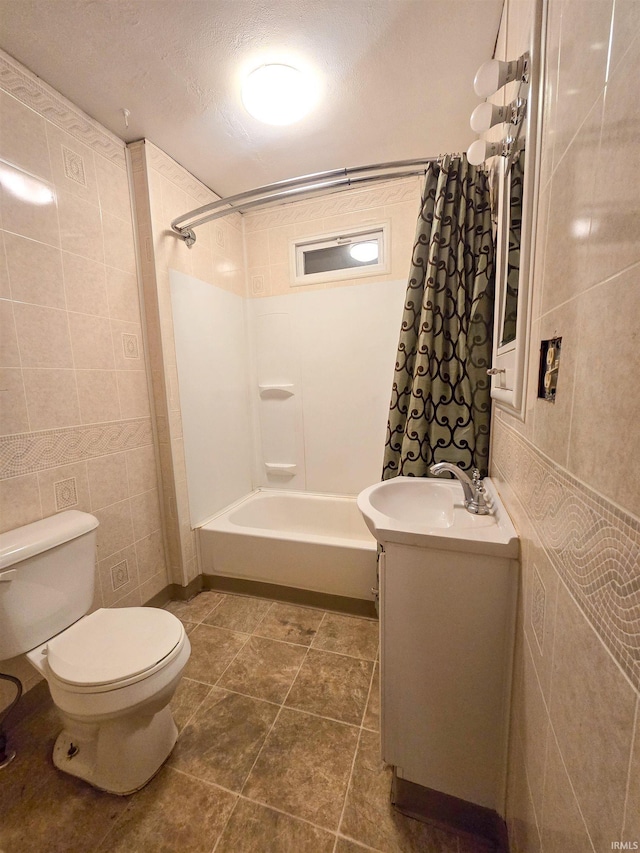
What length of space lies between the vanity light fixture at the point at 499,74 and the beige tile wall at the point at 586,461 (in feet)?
0.54

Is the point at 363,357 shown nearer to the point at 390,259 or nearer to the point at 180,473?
the point at 390,259

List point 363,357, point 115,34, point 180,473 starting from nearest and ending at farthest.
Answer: point 115,34, point 180,473, point 363,357

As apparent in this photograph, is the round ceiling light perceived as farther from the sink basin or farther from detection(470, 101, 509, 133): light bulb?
the sink basin

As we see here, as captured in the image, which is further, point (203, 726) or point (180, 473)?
point (180, 473)

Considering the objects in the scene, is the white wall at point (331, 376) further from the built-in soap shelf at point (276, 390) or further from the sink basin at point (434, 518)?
the sink basin at point (434, 518)

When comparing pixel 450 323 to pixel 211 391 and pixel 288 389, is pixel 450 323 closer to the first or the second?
pixel 288 389

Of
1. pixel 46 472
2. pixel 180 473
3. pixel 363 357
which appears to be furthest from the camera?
pixel 363 357

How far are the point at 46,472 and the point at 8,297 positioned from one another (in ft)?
2.23

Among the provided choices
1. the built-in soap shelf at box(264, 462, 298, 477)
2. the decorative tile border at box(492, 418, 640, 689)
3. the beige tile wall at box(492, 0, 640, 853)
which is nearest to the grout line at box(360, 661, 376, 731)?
the beige tile wall at box(492, 0, 640, 853)

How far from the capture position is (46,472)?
131 cm

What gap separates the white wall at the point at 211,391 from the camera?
1.91 metres

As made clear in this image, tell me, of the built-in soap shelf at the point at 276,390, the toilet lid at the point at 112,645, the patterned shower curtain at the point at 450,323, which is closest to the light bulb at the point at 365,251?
the patterned shower curtain at the point at 450,323

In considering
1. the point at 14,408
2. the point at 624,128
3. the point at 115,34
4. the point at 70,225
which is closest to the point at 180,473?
the point at 14,408

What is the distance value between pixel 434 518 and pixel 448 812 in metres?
0.84
